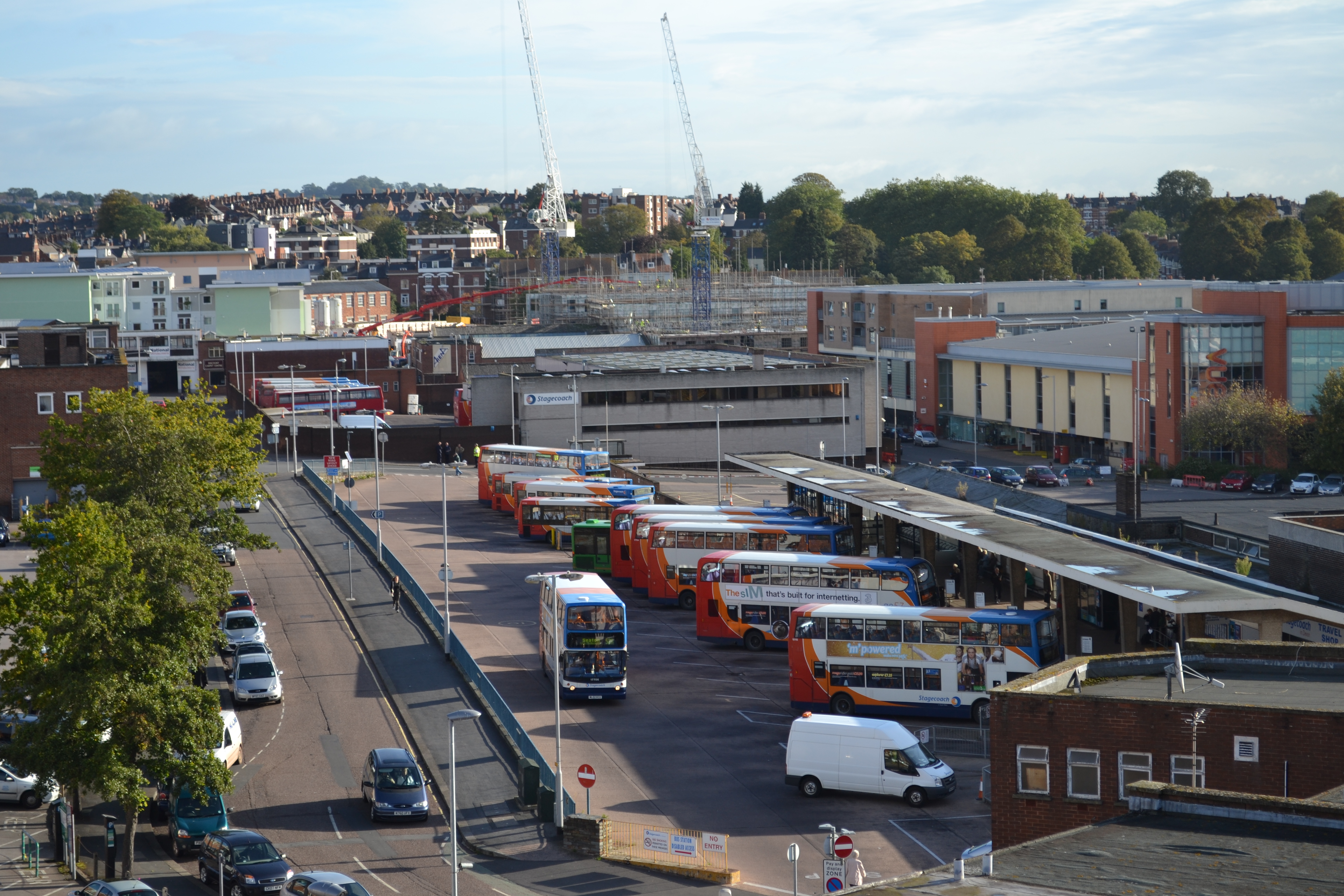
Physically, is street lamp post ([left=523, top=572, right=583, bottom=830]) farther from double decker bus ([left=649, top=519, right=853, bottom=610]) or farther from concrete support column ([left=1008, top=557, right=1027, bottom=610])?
concrete support column ([left=1008, top=557, right=1027, bottom=610])

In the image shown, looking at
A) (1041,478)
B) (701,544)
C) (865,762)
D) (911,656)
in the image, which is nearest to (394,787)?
(865,762)

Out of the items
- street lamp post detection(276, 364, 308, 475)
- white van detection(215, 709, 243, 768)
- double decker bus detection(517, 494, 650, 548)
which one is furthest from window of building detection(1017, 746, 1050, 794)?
street lamp post detection(276, 364, 308, 475)

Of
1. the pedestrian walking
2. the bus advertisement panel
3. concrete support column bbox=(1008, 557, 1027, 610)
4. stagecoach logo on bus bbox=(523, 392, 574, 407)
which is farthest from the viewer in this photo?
stagecoach logo on bus bbox=(523, 392, 574, 407)

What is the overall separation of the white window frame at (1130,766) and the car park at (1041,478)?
5375cm

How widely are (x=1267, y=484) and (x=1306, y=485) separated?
1940mm

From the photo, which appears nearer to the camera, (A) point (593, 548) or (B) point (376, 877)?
(B) point (376, 877)

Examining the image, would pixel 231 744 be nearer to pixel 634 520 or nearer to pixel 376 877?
pixel 376 877

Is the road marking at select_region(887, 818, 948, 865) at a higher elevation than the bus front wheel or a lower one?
lower

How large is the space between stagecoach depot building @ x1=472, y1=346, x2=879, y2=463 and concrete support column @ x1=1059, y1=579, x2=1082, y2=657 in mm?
45086

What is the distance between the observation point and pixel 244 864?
2364 cm

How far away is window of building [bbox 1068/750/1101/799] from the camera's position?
21.9 m

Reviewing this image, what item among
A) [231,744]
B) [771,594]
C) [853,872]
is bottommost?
[231,744]

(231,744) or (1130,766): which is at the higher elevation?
(1130,766)

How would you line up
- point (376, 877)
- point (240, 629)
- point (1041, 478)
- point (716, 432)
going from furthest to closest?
1. point (716, 432)
2. point (1041, 478)
3. point (240, 629)
4. point (376, 877)
